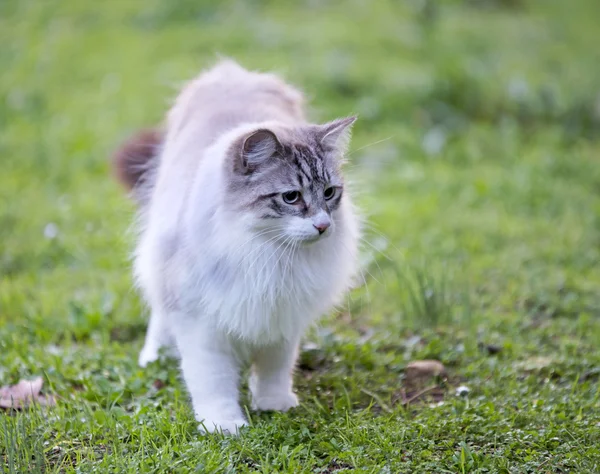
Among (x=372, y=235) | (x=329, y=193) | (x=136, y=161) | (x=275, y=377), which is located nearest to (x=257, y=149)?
(x=329, y=193)

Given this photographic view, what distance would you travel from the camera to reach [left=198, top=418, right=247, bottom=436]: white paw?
3341 millimetres

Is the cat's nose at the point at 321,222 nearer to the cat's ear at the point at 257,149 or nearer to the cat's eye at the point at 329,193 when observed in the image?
the cat's eye at the point at 329,193

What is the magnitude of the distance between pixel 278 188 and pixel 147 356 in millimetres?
1313

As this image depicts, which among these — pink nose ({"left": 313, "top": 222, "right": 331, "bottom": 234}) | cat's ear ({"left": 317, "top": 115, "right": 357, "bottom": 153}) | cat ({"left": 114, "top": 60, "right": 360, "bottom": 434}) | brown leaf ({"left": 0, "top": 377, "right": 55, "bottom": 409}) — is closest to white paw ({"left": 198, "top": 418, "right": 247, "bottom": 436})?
cat ({"left": 114, "top": 60, "right": 360, "bottom": 434})

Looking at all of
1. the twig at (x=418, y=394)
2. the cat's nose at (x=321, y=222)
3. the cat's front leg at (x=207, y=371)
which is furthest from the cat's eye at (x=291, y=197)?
the twig at (x=418, y=394)

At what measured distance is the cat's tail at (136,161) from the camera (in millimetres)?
4523

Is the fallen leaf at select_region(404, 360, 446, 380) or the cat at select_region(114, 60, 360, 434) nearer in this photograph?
the cat at select_region(114, 60, 360, 434)

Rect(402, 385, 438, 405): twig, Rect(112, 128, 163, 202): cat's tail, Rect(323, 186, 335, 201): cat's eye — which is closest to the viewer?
Rect(323, 186, 335, 201): cat's eye

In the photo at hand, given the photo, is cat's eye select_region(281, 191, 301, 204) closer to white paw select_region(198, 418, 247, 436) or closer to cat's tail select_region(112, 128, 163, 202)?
white paw select_region(198, 418, 247, 436)

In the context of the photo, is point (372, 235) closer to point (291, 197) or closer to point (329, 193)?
point (329, 193)

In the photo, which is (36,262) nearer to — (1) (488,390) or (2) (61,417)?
(2) (61,417)

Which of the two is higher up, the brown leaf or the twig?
the twig

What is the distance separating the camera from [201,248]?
341 centimetres

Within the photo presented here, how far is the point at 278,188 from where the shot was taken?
10.8 ft
